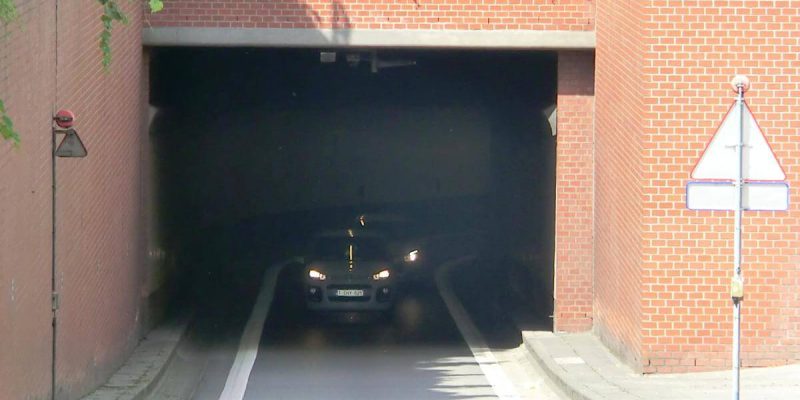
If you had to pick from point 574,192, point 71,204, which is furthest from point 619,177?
point 71,204

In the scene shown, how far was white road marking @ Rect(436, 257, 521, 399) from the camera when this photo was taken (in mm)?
14562

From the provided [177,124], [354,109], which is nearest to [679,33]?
[177,124]

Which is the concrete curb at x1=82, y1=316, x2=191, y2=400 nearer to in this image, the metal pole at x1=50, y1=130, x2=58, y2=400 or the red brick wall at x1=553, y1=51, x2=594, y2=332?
the metal pole at x1=50, y1=130, x2=58, y2=400

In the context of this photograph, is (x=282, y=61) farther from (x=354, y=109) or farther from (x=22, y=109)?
(x=22, y=109)

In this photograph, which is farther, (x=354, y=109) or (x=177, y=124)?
(x=354, y=109)

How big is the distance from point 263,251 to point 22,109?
920 inches

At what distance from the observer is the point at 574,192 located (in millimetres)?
17219

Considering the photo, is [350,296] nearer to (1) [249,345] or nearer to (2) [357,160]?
(1) [249,345]

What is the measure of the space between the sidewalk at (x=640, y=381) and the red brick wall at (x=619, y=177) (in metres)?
0.35

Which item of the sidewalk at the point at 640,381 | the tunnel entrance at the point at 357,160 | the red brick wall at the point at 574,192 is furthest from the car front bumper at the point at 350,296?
the sidewalk at the point at 640,381

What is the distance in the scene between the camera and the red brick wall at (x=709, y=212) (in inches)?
525

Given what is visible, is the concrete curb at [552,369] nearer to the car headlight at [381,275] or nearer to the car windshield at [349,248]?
the car headlight at [381,275]

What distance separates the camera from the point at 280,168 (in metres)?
34.0

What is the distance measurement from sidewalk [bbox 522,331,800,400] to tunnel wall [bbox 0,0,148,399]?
5.09 meters
